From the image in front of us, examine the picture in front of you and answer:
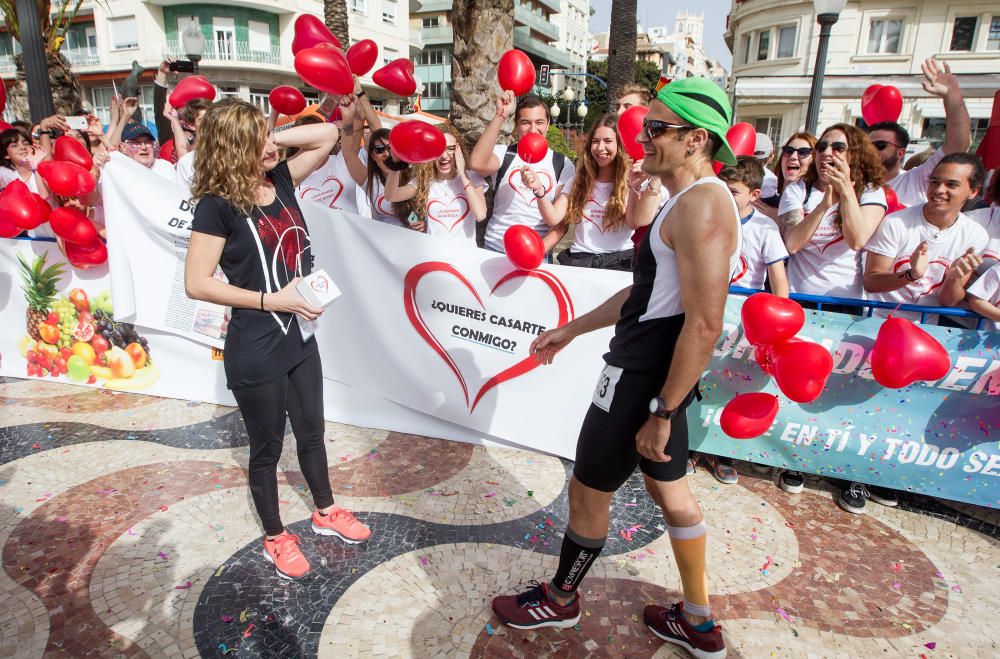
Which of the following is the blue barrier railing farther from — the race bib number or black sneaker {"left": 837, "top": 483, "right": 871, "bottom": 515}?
the race bib number

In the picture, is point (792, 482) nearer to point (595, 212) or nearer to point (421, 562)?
point (595, 212)

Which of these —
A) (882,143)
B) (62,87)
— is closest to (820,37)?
(882,143)

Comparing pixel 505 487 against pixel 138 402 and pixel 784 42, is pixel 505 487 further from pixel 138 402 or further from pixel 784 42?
pixel 784 42

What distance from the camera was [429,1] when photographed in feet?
174

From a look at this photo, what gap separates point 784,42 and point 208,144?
137 feet

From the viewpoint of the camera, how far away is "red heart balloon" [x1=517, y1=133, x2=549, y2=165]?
3.92 m

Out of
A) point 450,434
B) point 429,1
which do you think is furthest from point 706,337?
point 429,1

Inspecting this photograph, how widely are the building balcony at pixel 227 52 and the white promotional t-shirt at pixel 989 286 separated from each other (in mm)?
40093

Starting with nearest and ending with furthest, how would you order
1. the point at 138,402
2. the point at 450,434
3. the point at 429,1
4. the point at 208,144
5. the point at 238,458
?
the point at 208,144, the point at 238,458, the point at 450,434, the point at 138,402, the point at 429,1

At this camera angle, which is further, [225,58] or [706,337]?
[225,58]

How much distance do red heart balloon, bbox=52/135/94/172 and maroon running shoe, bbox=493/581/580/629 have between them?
410 centimetres

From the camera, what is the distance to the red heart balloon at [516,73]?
13.0 feet

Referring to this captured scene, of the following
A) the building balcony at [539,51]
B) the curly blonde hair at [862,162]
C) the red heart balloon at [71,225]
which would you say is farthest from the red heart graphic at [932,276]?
the building balcony at [539,51]

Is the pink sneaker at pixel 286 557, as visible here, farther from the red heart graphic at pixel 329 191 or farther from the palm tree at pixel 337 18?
the palm tree at pixel 337 18
